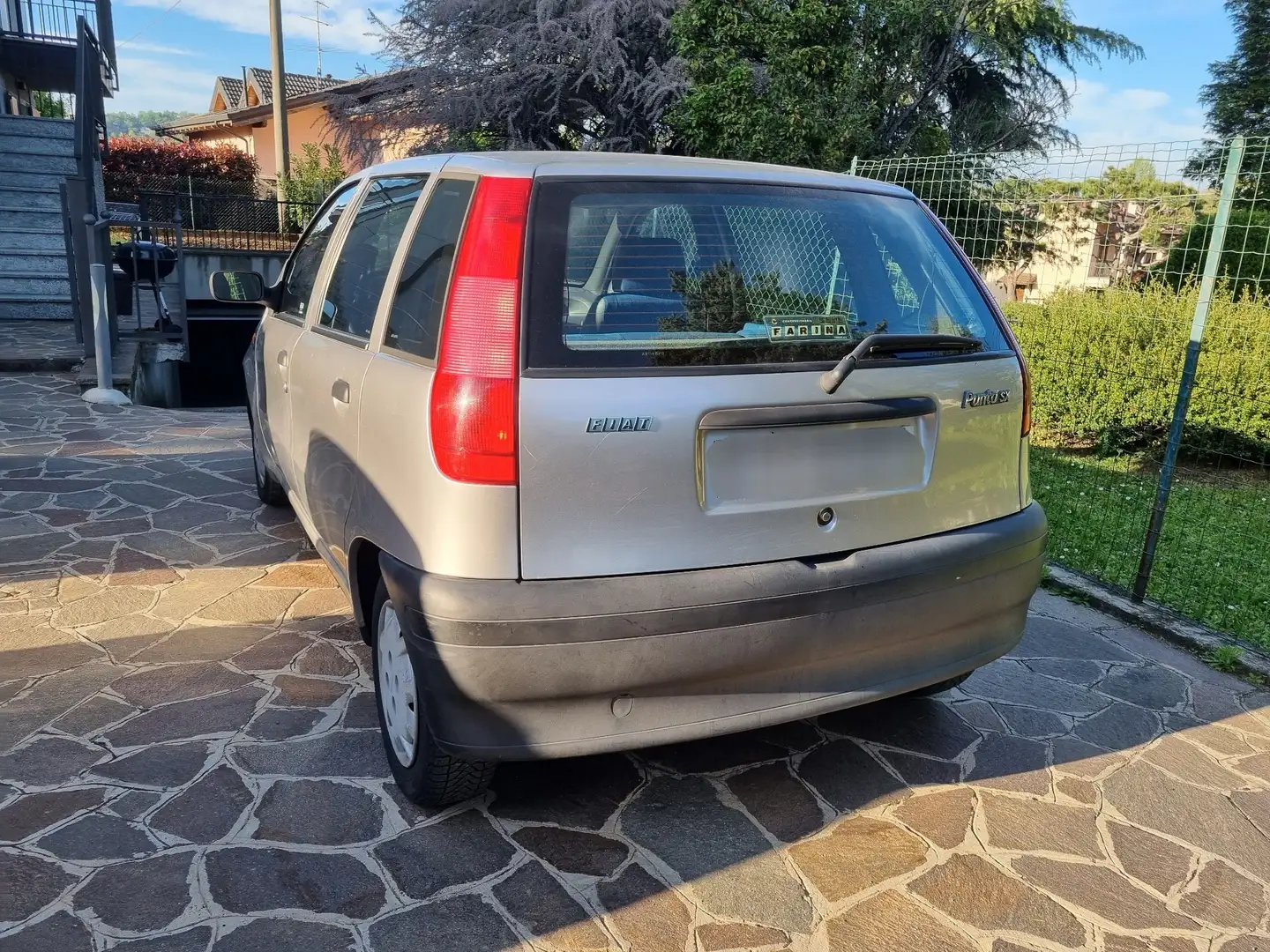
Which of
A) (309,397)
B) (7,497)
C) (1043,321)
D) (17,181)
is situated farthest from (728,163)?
(17,181)

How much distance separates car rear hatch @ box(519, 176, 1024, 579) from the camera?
88.3 inches

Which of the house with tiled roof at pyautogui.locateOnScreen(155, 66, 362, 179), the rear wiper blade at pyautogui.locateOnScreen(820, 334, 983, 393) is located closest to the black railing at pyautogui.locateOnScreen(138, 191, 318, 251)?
the rear wiper blade at pyautogui.locateOnScreen(820, 334, 983, 393)

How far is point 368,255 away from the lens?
10.5 feet

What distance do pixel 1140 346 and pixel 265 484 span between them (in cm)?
723

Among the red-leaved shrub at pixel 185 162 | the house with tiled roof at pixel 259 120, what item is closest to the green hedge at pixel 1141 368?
the red-leaved shrub at pixel 185 162

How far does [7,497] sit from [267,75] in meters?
47.5

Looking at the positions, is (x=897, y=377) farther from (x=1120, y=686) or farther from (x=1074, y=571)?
(x=1074, y=571)

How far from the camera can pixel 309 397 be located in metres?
3.46

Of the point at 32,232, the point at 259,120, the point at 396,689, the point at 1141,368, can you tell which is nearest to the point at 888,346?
the point at 396,689

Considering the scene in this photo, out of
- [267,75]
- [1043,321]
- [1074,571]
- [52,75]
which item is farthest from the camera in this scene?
[267,75]

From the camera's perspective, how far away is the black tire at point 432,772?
2.56 m

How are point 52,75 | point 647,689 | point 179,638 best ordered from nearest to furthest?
point 647,689
point 179,638
point 52,75

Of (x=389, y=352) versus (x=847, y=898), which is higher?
(x=389, y=352)

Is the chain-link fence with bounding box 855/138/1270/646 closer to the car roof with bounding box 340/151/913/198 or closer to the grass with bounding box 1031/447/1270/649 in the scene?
the grass with bounding box 1031/447/1270/649
